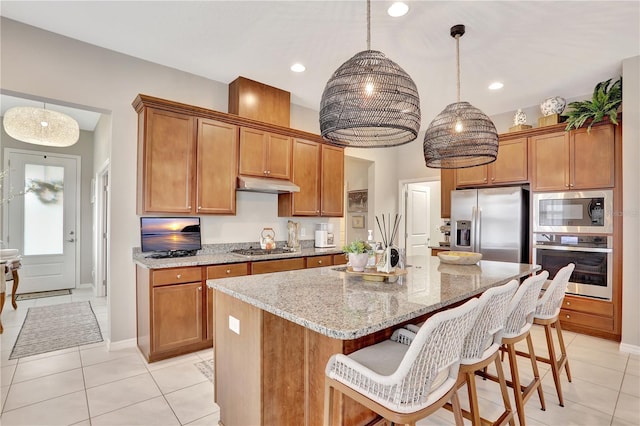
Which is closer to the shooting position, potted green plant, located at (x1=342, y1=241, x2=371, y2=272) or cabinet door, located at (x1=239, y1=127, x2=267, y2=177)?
potted green plant, located at (x1=342, y1=241, x2=371, y2=272)

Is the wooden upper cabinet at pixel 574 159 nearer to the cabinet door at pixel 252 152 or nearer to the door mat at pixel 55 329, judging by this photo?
the cabinet door at pixel 252 152

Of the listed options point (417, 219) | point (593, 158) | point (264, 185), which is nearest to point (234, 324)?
point (264, 185)

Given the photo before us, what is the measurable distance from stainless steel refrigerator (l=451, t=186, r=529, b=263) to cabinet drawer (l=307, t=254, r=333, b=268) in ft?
6.01

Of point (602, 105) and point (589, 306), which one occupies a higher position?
point (602, 105)

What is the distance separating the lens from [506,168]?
14.2ft

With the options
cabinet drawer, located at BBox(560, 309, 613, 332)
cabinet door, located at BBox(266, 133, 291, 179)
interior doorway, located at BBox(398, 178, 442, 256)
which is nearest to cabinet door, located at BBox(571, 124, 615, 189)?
cabinet drawer, located at BBox(560, 309, 613, 332)

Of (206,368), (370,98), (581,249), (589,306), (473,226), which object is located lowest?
(206,368)

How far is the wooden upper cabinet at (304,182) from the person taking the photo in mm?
4227

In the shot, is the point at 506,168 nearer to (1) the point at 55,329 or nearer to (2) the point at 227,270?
(2) the point at 227,270

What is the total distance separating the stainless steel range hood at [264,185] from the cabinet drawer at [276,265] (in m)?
0.83

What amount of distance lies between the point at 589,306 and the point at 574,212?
3.47ft

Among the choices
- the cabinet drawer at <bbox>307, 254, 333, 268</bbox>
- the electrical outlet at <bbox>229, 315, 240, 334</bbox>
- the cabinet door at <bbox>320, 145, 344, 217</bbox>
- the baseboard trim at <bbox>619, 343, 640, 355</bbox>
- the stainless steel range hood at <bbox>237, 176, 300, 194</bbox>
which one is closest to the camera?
the electrical outlet at <bbox>229, 315, 240, 334</bbox>

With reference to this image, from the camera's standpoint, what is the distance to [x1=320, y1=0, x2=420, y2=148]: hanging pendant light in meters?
1.66

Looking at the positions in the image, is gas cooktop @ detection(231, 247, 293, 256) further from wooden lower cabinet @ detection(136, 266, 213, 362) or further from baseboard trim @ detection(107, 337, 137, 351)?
baseboard trim @ detection(107, 337, 137, 351)
